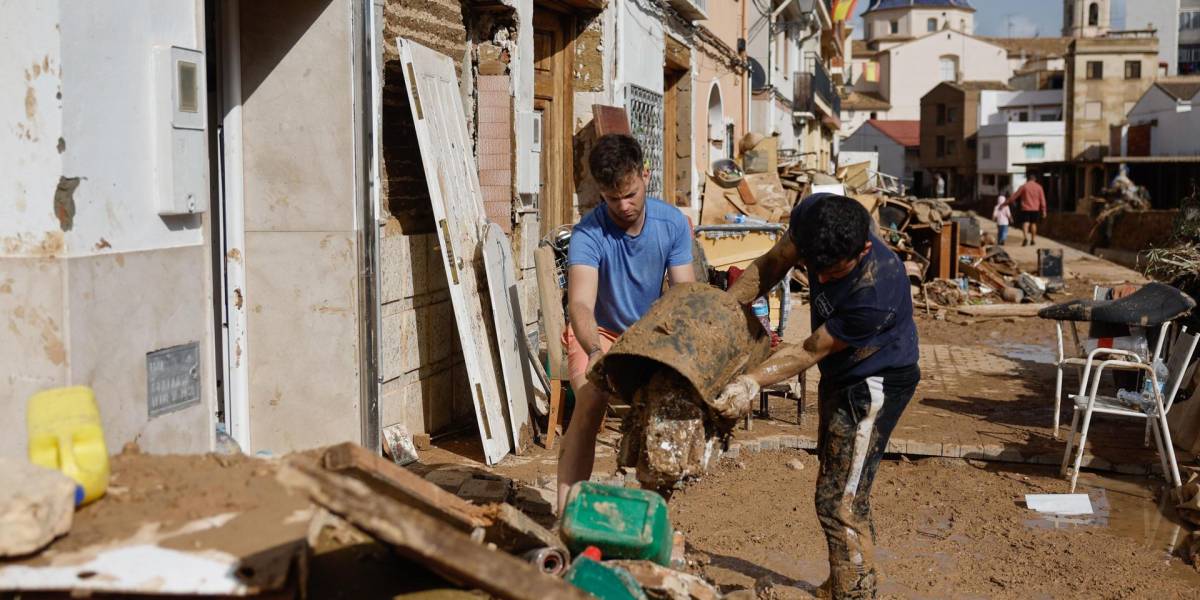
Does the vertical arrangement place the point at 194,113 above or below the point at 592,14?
below

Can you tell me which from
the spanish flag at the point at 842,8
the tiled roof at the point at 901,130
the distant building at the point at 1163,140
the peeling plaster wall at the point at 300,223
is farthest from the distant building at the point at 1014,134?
the peeling plaster wall at the point at 300,223

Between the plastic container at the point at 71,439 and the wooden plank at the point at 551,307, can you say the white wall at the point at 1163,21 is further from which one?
the plastic container at the point at 71,439

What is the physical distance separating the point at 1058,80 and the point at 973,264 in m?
60.3

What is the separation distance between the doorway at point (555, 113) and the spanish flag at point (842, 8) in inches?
1117

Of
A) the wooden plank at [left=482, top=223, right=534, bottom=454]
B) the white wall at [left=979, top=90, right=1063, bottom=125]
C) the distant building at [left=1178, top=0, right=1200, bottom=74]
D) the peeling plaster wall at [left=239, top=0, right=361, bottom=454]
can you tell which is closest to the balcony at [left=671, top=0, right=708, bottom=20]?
the wooden plank at [left=482, top=223, right=534, bottom=454]

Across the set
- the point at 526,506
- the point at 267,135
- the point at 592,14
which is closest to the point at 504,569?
the point at 526,506

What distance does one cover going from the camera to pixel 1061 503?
6.31m

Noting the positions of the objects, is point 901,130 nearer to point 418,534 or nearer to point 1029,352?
point 1029,352

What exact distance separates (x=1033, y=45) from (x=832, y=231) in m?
93.8

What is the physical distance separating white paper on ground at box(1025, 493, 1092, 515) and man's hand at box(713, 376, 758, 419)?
2984 millimetres

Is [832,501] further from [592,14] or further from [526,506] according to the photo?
[592,14]

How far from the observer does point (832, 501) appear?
14.9 ft

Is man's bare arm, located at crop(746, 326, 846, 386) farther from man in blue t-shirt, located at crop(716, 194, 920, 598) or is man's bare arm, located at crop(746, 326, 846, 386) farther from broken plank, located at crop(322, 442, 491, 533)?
broken plank, located at crop(322, 442, 491, 533)

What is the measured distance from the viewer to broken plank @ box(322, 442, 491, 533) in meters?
3.08
